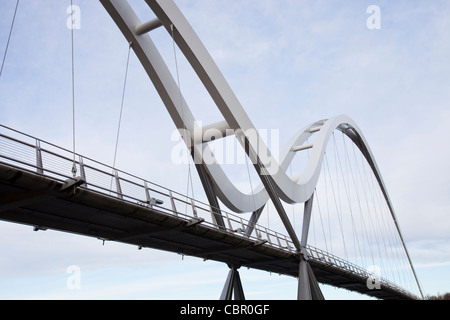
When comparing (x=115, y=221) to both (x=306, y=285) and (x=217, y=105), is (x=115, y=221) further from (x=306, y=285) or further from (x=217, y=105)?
(x=306, y=285)

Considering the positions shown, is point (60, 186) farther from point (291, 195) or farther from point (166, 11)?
point (291, 195)

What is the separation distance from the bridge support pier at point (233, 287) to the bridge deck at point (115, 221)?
0.53 m

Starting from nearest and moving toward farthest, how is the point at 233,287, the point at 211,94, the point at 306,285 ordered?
the point at 211,94
the point at 306,285
the point at 233,287

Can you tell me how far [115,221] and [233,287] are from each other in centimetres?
1112

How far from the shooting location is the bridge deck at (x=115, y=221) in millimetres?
10727

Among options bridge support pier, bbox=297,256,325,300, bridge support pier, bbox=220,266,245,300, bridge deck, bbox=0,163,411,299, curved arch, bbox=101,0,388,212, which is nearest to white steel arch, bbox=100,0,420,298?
curved arch, bbox=101,0,388,212

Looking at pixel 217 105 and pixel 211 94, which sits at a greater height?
pixel 211 94

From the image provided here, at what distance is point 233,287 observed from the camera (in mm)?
23766

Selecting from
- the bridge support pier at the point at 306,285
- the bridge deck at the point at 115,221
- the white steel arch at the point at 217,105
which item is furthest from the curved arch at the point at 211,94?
the bridge support pier at the point at 306,285

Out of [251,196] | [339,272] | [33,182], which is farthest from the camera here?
[339,272]

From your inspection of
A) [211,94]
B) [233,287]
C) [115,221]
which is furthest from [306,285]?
[115,221]
